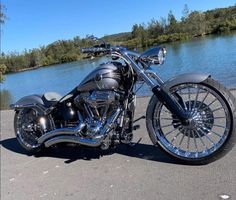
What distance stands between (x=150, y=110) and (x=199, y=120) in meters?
0.56

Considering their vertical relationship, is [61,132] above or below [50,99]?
below

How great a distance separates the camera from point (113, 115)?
14.9 ft

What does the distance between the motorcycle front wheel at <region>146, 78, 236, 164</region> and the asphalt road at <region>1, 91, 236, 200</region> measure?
5.5 inches

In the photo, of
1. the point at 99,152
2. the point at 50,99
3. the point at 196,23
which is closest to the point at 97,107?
the point at 99,152

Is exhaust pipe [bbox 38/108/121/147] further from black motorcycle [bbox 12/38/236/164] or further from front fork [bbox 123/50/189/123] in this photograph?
front fork [bbox 123/50/189/123]

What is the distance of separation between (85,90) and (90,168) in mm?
979

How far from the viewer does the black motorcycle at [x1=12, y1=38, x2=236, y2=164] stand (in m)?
4.06

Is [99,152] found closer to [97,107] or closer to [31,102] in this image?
[97,107]

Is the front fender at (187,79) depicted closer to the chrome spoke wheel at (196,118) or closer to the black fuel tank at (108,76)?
the chrome spoke wheel at (196,118)

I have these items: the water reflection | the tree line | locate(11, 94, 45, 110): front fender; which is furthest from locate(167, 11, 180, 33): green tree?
locate(11, 94, 45, 110): front fender

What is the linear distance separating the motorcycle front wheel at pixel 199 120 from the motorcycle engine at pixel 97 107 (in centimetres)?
49

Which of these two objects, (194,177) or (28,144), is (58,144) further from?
(194,177)

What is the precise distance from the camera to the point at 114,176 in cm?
431

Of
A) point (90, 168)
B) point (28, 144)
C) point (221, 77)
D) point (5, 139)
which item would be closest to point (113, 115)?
point (90, 168)
